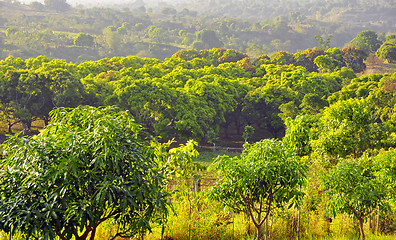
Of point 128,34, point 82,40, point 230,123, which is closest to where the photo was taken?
point 230,123

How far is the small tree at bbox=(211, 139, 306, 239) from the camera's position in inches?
227

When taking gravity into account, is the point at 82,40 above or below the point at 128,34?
below

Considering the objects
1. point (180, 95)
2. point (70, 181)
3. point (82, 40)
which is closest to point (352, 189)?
point (70, 181)

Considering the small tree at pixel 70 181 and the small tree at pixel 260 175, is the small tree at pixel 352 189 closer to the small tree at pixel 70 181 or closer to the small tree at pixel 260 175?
the small tree at pixel 260 175

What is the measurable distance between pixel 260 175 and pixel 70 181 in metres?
3.25

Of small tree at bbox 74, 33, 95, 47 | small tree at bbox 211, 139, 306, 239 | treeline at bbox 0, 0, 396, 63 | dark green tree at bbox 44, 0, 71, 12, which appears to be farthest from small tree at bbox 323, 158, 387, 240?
dark green tree at bbox 44, 0, 71, 12

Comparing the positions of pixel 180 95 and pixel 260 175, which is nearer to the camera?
pixel 260 175

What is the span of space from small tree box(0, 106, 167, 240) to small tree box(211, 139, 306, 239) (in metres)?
1.59

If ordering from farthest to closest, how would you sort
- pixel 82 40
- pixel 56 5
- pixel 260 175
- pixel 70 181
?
pixel 56 5
pixel 82 40
pixel 260 175
pixel 70 181

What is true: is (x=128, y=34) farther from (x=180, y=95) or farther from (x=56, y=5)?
(x=180, y=95)

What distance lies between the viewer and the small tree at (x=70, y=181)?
162 inches

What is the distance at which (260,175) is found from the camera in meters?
5.76

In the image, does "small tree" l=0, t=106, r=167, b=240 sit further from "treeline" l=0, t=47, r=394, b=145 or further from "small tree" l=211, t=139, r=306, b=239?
"treeline" l=0, t=47, r=394, b=145

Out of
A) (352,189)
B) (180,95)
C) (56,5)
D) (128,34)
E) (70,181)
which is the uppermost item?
(56,5)
